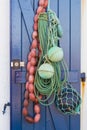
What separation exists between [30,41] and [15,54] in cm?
18

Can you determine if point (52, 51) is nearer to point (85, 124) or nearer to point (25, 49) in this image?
point (25, 49)

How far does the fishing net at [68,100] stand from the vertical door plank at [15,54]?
365mm

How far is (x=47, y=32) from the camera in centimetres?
190

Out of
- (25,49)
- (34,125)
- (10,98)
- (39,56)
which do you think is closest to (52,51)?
(39,56)

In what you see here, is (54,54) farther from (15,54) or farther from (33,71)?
(15,54)

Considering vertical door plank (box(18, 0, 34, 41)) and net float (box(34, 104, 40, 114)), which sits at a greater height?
vertical door plank (box(18, 0, 34, 41))

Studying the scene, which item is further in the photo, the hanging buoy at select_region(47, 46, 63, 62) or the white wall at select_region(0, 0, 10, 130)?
the white wall at select_region(0, 0, 10, 130)

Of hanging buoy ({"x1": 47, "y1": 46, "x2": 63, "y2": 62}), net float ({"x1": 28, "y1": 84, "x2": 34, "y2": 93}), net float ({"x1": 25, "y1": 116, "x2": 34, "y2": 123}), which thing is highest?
hanging buoy ({"x1": 47, "y1": 46, "x2": 63, "y2": 62})

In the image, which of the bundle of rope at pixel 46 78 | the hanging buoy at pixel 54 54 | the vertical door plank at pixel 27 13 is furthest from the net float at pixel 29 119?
the vertical door plank at pixel 27 13

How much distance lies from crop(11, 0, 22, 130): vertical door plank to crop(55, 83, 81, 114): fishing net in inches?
14.4

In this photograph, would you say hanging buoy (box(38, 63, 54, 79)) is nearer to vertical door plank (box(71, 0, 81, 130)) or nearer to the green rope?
the green rope

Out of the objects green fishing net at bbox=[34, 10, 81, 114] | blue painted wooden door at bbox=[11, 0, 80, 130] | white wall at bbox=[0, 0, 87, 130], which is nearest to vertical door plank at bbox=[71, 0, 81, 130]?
blue painted wooden door at bbox=[11, 0, 80, 130]

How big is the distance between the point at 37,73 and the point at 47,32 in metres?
0.38

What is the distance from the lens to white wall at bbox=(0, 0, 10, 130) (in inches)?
74.9
